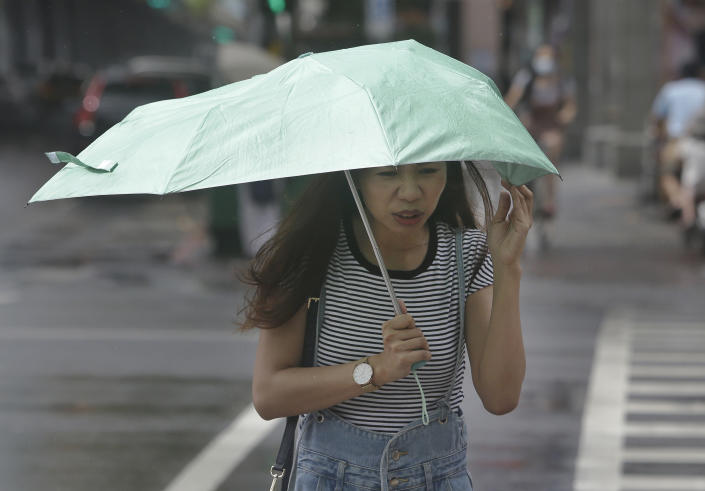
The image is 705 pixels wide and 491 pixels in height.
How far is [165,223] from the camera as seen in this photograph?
→ 781 inches

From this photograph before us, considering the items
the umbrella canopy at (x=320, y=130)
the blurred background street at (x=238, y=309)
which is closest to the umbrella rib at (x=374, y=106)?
the umbrella canopy at (x=320, y=130)

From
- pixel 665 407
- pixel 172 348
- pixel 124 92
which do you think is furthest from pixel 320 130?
pixel 124 92

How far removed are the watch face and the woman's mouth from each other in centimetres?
32

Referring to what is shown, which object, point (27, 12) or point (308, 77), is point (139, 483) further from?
point (27, 12)

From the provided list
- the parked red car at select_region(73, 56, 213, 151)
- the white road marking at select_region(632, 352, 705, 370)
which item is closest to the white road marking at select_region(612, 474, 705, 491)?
the white road marking at select_region(632, 352, 705, 370)

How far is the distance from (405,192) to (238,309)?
754 centimetres

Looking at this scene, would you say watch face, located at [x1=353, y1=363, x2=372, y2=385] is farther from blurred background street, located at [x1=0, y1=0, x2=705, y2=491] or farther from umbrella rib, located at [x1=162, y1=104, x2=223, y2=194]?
blurred background street, located at [x1=0, y1=0, x2=705, y2=491]

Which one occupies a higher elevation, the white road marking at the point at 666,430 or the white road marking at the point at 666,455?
the white road marking at the point at 666,455

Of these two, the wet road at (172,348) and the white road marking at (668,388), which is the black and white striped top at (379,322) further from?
the white road marking at (668,388)

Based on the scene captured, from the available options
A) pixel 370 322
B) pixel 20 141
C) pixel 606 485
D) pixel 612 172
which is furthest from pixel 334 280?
pixel 20 141

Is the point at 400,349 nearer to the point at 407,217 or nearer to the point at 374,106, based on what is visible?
the point at 407,217

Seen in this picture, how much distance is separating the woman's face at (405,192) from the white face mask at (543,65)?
13.5m

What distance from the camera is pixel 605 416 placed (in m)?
7.75

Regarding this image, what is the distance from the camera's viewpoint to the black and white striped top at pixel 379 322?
3285 millimetres
